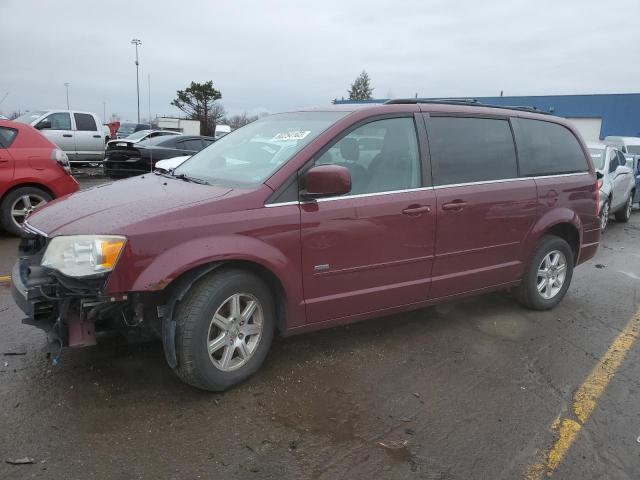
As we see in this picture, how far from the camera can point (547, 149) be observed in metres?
4.91

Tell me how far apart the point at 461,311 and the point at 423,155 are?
1.77 m

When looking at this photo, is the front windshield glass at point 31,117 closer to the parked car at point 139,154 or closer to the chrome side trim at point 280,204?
the parked car at point 139,154

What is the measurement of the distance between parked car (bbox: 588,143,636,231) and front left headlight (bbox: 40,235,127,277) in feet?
29.8

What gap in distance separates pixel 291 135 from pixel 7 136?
532 cm

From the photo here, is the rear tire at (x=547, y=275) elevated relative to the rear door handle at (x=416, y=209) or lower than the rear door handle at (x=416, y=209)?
lower

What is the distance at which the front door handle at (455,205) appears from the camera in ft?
13.0

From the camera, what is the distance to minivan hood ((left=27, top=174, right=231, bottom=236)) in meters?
2.91

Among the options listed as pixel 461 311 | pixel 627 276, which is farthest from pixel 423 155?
pixel 627 276

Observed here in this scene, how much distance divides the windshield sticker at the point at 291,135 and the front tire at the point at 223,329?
1075 millimetres

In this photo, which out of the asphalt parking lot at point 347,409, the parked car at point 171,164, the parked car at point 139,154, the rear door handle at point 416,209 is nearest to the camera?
the asphalt parking lot at point 347,409

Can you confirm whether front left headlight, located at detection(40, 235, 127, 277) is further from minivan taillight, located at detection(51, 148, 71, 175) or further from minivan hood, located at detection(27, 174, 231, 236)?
minivan taillight, located at detection(51, 148, 71, 175)

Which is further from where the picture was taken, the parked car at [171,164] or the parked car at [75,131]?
the parked car at [75,131]

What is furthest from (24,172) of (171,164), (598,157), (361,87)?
(361,87)

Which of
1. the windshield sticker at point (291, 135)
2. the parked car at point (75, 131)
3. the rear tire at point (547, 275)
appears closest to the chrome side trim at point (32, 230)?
the windshield sticker at point (291, 135)
